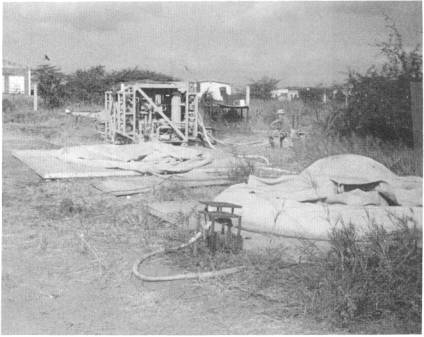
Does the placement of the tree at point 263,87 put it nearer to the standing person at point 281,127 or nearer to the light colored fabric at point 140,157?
the standing person at point 281,127

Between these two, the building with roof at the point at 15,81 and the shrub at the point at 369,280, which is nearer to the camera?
the shrub at the point at 369,280

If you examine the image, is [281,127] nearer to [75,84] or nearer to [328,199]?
[328,199]

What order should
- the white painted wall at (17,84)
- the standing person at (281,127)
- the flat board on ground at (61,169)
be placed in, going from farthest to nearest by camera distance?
the white painted wall at (17,84), the standing person at (281,127), the flat board on ground at (61,169)

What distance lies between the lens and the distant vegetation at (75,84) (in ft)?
100

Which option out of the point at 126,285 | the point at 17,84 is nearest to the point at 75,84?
the point at 17,84

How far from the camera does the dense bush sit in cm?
955

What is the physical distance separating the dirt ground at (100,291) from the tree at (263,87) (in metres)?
42.4

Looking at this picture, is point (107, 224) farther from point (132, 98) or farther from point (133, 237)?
point (132, 98)

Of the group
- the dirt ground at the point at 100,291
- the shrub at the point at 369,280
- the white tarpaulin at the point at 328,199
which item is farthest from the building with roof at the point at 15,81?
the shrub at the point at 369,280

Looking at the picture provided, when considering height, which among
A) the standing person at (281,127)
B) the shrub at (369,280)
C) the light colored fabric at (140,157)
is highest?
the standing person at (281,127)

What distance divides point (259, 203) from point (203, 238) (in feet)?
3.79

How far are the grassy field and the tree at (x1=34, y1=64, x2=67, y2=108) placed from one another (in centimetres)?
2369

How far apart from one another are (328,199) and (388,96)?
167 inches

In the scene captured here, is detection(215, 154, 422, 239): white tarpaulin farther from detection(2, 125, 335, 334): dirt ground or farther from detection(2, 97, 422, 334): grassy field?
detection(2, 125, 335, 334): dirt ground
